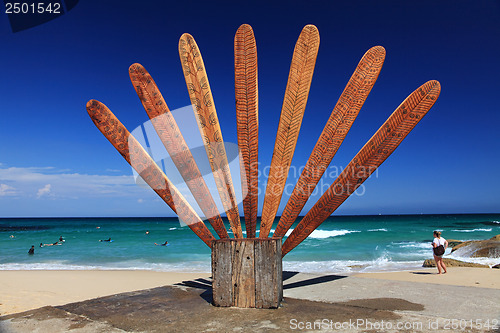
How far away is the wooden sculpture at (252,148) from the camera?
12.0ft

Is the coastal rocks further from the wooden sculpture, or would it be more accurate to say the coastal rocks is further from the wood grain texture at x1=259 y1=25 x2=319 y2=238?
the wood grain texture at x1=259 y1=25 x2=319 y2=238

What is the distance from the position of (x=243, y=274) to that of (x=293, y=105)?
1866 mm

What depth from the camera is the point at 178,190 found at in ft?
13.3

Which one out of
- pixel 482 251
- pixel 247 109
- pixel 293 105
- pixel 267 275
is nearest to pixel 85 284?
pixel 267 275

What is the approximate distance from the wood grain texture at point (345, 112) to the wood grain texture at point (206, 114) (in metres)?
0.93

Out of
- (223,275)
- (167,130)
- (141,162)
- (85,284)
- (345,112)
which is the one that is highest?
(345,112)

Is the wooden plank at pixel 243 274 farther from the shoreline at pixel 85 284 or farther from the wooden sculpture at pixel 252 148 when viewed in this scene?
the shoreline at pixel 85 284

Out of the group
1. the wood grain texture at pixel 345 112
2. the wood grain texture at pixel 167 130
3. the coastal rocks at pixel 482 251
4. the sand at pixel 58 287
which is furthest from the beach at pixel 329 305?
the coastal rocks at pixel 482 251

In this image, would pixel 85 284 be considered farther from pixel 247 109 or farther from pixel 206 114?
pixel 247 109

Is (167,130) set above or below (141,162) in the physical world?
above

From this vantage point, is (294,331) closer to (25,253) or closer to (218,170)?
(218,170)

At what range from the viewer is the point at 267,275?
357cm

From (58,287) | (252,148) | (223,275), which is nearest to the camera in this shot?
(223,275)

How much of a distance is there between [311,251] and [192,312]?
806 inches
